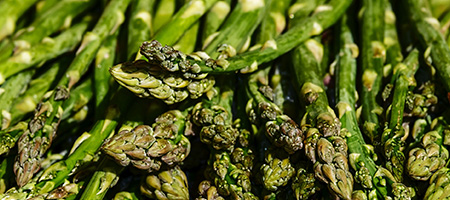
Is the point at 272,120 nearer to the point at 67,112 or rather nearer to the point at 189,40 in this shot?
the point at 189,40

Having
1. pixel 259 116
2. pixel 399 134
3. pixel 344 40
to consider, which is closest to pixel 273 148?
pixel 259 116

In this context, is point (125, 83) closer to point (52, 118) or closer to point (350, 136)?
point (52, 118)

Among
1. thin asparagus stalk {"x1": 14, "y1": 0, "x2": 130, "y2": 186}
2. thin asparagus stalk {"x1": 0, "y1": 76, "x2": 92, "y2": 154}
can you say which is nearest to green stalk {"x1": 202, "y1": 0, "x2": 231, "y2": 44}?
thin asparagus stalk {"x1": 14, "y1": 0, "x2": 130, "y2": 186}

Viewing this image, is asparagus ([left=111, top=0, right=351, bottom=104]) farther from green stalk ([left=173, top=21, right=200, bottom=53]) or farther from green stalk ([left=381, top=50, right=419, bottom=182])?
green stalk ([left=381, top=50, right=419, bottom=182])

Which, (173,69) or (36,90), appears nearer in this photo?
(173,69)

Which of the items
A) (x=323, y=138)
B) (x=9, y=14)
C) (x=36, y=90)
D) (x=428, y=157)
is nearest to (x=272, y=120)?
→ (x=323, y=138)

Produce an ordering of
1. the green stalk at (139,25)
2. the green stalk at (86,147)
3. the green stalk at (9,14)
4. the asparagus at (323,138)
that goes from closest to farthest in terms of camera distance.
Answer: the asparagus at (323,138), the green stalk at (86,147), the green stalk at (139,25), the green stalk at (9,14)

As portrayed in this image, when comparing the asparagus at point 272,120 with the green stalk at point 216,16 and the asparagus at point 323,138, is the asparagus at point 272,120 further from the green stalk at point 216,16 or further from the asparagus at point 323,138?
the green stalk at point 216,16

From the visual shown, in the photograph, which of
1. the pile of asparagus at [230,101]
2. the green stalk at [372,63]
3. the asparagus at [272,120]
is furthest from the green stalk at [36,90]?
the green stalk at [372,63]
